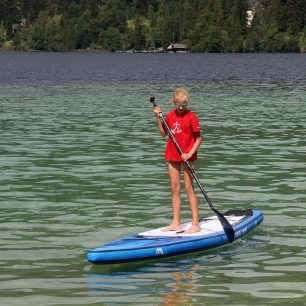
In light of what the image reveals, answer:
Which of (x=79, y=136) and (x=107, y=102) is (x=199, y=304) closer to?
(x=79, y=136)

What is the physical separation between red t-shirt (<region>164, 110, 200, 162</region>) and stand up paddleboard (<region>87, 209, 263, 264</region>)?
4.38ft

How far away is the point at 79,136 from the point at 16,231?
18793mm

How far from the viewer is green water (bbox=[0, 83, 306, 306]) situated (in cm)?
1473

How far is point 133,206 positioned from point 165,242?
209 inches

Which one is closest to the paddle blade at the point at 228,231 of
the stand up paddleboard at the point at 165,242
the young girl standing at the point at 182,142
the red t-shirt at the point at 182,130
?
the stand up paddleboard at the point at 165,242

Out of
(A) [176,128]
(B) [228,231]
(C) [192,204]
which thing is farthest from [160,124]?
(B) [228,231]

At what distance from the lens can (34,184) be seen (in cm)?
2469

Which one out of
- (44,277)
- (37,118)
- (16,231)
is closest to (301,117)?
(37,118)

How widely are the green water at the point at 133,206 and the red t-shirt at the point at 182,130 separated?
1807 millimetres

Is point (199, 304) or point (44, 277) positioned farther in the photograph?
point (44, 277)

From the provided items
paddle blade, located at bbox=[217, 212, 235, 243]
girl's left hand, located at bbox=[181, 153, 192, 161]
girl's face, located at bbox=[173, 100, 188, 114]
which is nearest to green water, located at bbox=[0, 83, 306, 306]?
paddle blade, located at bbox=[217, 212, 235, 243]

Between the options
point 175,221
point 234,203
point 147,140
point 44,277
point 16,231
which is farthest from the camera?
point 147,140

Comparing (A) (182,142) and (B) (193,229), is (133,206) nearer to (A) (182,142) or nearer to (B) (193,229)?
(B) (193,229)

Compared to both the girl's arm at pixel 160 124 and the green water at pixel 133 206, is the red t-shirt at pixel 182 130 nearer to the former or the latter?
the girl's arm at pixel 160 124
